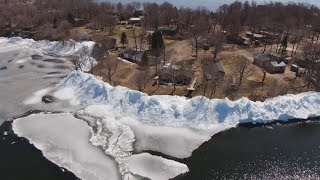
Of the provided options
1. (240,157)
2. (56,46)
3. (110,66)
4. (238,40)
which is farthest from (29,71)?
(238,40)

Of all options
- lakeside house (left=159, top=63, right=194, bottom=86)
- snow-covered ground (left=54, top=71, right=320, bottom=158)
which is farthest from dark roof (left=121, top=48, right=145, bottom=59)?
snow-covered ground (left=54, top=71, right=320, bottom=158)

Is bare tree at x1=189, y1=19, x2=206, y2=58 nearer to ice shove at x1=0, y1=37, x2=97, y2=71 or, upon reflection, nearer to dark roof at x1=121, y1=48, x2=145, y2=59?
dark roof at x1=121, y1=48, x2=145, y2=59

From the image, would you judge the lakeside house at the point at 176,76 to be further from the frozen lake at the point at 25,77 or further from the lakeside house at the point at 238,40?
the lakeside house at the point at 238,40

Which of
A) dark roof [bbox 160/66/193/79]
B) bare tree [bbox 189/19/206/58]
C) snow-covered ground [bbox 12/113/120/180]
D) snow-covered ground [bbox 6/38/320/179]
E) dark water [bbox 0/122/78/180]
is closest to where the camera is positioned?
dark water [bbox 0/122/78/180]

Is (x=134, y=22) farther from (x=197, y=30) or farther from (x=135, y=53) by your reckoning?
(x=135, y=53)

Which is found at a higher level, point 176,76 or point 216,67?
point 216,67

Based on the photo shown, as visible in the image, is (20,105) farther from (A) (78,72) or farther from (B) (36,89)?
(A) (78,72)

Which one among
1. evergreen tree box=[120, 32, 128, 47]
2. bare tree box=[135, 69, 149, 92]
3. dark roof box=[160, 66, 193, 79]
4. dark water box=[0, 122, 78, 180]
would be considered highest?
evergreen tree box=[120, 32, 128, 47]

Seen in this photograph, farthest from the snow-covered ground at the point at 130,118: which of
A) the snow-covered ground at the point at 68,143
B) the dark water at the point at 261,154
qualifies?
the dark water at the point at 261,154
